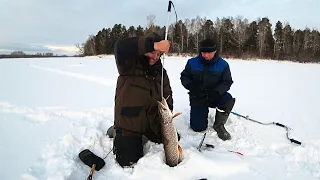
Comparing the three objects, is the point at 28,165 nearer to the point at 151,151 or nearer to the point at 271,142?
the point at 151,151

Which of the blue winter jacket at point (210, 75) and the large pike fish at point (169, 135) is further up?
the blue winter jacket at point (210, 75)

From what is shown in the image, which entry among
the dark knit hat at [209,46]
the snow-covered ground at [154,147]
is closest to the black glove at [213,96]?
the snow-covered ground at [154,147]

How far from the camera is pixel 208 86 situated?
13.9 feet

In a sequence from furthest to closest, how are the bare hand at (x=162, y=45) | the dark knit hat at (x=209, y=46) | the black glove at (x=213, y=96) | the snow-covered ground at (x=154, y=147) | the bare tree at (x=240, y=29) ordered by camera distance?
the bare tree at (x=240, y=29), the black glove at (x=213, y=96), the dark knit hat at (x=209, y=46), the snow-covered ground at (x=154, y=147), the bare hand at (x=162, y=45)

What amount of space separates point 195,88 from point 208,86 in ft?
0.74

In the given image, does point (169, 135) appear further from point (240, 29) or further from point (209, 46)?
point (240, 29)

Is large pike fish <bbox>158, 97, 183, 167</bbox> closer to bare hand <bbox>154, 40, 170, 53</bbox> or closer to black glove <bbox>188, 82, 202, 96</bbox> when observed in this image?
bare hand <bbox>154, 40, 170, 53</bbox>

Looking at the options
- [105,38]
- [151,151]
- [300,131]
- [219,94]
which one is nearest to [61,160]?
[151,151]

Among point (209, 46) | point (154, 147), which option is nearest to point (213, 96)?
point (209, 46)

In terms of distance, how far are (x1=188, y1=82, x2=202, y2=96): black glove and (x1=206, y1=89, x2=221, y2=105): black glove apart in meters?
0.13

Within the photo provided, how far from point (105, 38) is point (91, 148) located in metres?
54.5

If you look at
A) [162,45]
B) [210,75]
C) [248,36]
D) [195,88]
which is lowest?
[195,88]

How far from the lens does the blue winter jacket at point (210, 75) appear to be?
4.12 meters

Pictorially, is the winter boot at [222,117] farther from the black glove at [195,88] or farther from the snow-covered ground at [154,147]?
the black glove at [195,88]
